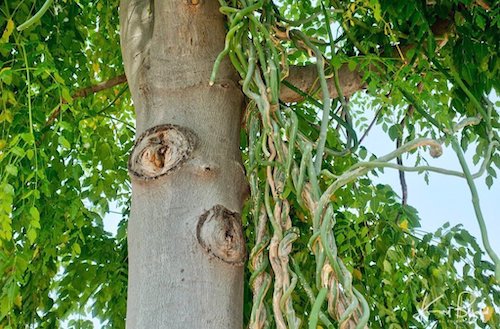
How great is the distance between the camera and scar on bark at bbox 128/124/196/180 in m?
0.93

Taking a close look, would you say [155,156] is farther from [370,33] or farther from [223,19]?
[370,33]

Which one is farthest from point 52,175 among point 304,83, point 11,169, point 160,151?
point 304,83

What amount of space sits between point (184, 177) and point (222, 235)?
83 millimetres

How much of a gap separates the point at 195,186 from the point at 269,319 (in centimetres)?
18

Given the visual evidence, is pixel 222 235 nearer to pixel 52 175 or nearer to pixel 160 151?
pixel 160 151

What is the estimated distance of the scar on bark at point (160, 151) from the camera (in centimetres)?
93

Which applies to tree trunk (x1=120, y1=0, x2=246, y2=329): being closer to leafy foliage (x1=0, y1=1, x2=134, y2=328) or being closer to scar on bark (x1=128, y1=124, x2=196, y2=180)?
scar on bark (x1=128, y1=124, x2=196, y2=180)

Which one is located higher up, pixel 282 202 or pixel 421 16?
pixel 421 16

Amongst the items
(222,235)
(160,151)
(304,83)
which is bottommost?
(222,235)

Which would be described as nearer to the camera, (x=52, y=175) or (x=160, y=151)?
(x=160, y=151)

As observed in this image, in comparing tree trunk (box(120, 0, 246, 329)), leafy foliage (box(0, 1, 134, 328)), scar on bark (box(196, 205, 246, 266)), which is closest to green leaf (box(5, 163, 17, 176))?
leafy foliage (box(0, 1, 134, 328))

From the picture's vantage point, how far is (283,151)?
0.88 metres

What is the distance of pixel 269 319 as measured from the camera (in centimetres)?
85

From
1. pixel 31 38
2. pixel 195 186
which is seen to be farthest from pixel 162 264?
pixel 31 38
